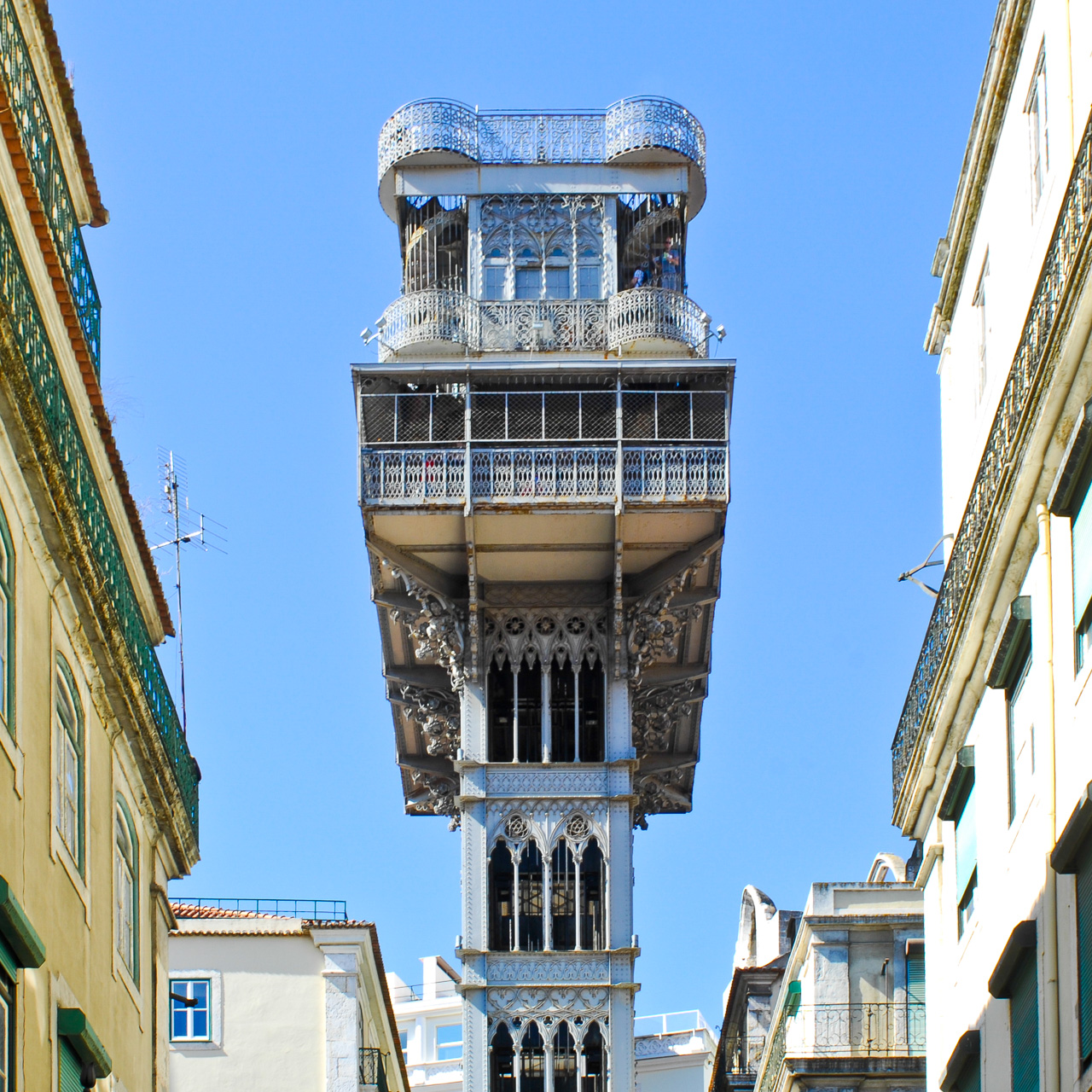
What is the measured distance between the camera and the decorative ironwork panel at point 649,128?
152 feet

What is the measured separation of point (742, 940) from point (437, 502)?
1123 cm

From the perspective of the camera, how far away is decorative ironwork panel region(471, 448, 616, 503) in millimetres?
41906

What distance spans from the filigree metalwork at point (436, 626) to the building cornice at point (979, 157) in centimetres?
2030

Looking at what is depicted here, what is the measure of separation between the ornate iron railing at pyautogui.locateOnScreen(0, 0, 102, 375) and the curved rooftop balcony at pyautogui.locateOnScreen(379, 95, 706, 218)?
27.5 meters

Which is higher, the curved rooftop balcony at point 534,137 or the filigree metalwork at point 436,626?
the curved rooftop balcony at point 534,137

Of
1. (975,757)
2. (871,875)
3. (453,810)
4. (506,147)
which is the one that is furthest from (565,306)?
(975,757)

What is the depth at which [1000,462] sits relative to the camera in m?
18.1

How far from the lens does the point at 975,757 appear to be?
64.5ft

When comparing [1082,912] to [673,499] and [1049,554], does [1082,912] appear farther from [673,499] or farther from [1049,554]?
[673,499]

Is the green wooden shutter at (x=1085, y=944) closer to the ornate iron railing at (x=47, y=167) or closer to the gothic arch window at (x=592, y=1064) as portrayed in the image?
the ornate iron railing at (x=47, y=167)

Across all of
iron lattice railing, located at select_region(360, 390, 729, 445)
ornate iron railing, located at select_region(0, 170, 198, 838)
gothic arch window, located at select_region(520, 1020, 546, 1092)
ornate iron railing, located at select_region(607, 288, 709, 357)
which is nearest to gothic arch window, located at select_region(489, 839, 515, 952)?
gothic arch window, located at select_region(520, 1020, 546, 1092)

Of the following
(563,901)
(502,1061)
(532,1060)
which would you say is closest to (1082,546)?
(532,1060)

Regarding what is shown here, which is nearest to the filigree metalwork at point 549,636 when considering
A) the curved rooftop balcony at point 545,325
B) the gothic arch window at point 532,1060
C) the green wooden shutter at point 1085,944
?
the curved rooftop balcony at point 545,325

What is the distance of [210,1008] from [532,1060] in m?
9.35
